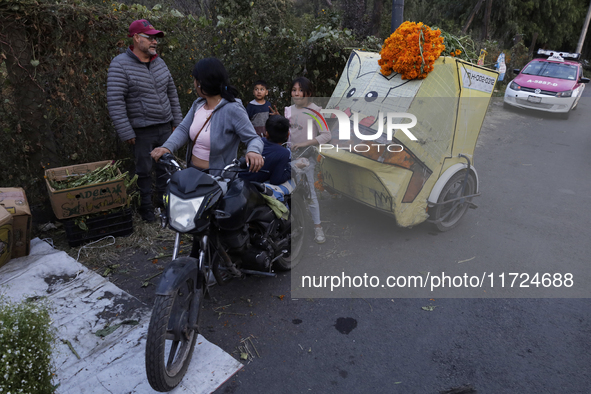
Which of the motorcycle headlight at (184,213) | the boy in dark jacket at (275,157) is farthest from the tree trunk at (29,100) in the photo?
the motorcycle headlight at (184,213)

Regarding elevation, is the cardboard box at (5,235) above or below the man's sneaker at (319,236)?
above

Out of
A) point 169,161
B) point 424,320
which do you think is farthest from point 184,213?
point 424,320

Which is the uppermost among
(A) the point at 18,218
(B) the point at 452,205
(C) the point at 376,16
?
(C) the point at 376,16

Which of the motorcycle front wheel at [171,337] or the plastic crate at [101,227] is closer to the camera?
the motorcycle front wheel at [171,337]

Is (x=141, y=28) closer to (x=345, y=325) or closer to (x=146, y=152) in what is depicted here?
(x=146, y=152)

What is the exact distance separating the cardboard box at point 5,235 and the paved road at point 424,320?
1.97 m

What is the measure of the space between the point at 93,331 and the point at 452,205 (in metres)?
3.95

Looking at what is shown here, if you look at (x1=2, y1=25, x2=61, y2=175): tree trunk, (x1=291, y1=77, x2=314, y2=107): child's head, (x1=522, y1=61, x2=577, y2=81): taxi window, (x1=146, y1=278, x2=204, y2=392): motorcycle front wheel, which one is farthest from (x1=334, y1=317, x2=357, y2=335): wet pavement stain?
(x1=522, y1=61, x2=577, y2=81): taxi window

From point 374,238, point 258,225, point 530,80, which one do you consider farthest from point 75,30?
point 530,80

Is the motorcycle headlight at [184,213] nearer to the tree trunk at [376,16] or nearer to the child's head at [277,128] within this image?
the child's head at [277,128]

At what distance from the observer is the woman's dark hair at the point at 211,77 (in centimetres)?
309

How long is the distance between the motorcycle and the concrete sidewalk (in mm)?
193

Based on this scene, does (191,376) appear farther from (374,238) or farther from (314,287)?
(374,238)

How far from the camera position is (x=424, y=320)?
11.4ft
